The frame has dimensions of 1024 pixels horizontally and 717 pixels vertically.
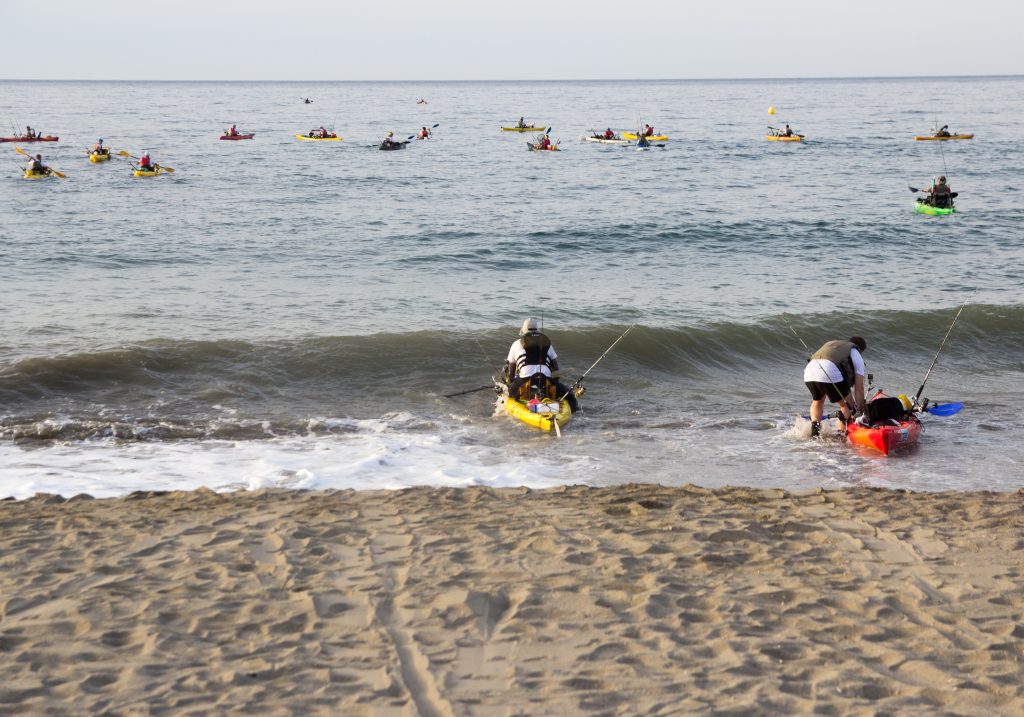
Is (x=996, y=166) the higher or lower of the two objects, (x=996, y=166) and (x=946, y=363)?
the higher

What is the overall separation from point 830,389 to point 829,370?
29 cm

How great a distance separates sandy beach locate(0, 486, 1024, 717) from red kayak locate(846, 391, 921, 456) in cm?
271

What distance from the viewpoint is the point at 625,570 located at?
696 centimetres

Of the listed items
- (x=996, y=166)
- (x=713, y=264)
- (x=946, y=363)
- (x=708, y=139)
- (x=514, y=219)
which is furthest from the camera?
(x=708, y=139)

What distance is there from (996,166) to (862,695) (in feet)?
149

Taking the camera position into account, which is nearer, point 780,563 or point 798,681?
point 798,681

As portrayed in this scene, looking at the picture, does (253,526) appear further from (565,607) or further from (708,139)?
(708,139)

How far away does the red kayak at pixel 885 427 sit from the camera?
11453mm

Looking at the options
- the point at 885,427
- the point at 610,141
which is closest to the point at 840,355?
the point at 885,427

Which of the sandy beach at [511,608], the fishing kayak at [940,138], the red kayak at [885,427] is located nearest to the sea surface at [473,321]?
the red kayak at [885,427]

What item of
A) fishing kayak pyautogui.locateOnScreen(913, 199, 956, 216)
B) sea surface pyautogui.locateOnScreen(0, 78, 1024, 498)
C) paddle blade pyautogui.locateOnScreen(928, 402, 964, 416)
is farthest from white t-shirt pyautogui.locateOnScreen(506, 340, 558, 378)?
fishing kayak pyautogui.locateOnScreen(913, 199, 956, 216)

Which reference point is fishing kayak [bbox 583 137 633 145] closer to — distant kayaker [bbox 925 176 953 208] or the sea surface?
the sea surface

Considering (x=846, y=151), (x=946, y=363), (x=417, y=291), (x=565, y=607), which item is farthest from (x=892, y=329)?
(x=846, y=151)

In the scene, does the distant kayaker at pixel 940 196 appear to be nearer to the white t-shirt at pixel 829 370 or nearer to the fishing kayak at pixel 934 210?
the fishing kayak at pixel 934 210
